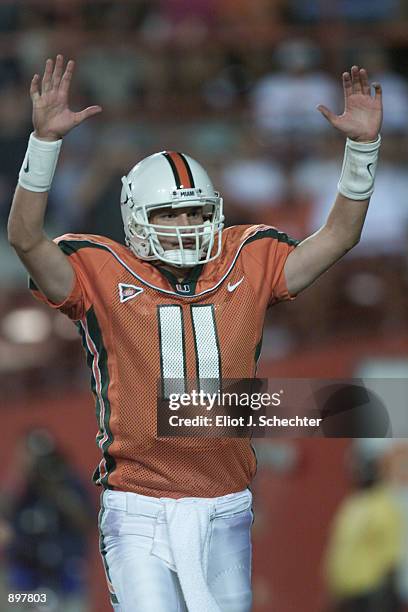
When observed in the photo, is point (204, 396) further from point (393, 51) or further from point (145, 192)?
point (393, 51)

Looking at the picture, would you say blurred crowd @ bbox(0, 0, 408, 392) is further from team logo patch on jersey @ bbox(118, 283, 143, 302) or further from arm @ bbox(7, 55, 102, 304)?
arm @ bbox(7, 55, 102, 304)

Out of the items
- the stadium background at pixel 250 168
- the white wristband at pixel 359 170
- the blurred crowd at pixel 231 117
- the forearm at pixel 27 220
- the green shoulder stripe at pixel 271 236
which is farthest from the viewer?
the blurred crowd at pixel 231 117

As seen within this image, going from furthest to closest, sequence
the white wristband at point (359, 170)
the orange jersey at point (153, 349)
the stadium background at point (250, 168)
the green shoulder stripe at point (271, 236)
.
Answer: the stadium background at point (250, 168), the green shoulder stripe at point (271, 236), the white wristband at point (359, 170), the orange jersey at point (153, 349)

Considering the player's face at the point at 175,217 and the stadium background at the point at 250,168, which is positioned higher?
the stadium background at the point at 250,168

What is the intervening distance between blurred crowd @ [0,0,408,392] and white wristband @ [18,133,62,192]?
3.57m

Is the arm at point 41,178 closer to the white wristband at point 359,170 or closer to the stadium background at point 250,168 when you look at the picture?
the white wristband at point 359,170

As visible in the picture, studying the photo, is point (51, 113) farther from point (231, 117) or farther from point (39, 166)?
point (231, 117)

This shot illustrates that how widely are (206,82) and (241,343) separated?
4.70 m

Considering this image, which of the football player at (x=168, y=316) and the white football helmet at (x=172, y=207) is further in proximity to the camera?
the white football helmet at (x=172, y=207)

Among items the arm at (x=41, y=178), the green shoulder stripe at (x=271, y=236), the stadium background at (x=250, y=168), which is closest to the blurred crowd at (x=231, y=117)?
the stadium background at (x=250, y=168)

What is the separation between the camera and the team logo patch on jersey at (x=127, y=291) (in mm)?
3855

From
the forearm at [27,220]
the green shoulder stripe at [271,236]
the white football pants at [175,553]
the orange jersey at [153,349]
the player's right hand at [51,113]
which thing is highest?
the player's right hand at [51,113]

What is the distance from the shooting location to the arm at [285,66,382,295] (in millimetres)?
3955

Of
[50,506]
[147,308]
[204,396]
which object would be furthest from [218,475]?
[50,506]
